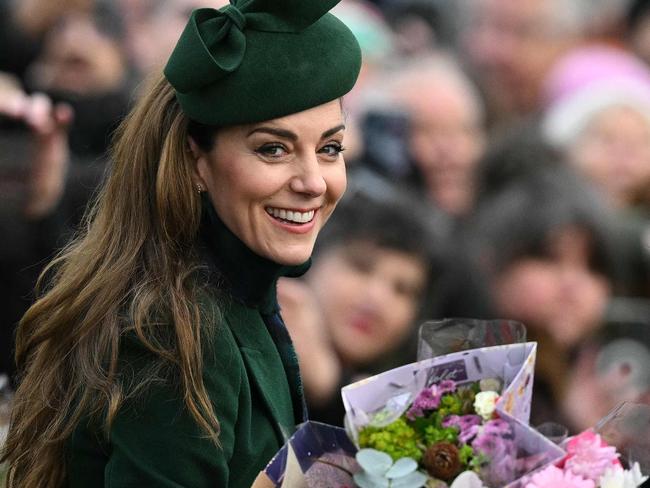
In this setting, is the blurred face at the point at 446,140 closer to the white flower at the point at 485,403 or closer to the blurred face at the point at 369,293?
the blurred face at the point at 369,293

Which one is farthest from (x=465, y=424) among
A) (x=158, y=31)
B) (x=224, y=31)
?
(x=158, y=31)

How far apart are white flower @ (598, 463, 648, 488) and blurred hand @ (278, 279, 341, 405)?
2.87 meters

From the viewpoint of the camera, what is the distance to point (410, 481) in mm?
2104

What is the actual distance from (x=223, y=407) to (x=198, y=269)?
0.30m

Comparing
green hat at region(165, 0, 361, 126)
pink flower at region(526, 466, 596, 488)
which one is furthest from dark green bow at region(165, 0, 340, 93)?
pink flower at region(526, 466, 596, 488)

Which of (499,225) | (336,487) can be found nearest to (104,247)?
(336,487)

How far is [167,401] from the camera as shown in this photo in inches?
86.2

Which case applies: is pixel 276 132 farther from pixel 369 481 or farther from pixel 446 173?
pixel 446 173

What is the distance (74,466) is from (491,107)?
9.74 feet

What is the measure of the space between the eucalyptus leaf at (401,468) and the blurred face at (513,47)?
2992 millimetres

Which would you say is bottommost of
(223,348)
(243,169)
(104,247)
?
(223,348)

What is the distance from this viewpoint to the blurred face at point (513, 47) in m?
4.87

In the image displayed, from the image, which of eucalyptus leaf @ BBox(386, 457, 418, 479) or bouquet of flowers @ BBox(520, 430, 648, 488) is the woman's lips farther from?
bouquet of flowers @ BBox(520, 430, 648, 488)

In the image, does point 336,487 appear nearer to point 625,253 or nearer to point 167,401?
point 167,401
